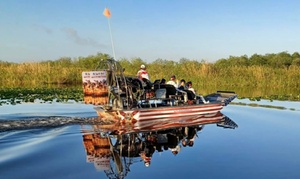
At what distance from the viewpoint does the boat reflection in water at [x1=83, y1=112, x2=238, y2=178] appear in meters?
8.10

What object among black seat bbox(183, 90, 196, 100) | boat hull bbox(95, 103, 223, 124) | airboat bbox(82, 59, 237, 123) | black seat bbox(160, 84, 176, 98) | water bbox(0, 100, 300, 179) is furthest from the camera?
black seat bbox(183, 90, 196, 100)

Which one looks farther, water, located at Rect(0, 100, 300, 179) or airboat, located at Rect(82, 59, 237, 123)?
airboat, located at Rect(82, 59, 237, 123)

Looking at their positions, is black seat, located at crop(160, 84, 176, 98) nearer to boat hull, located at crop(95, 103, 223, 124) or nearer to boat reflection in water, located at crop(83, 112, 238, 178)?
boat hull, located at crop(95, 103, 223, 124)

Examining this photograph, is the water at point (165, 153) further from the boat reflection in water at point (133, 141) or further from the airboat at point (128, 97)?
the airboat at point (128, 97)

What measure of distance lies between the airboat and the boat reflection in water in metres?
0.34

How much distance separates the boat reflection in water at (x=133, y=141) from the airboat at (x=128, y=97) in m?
0.34

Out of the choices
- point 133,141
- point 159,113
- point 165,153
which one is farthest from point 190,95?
point 165,153

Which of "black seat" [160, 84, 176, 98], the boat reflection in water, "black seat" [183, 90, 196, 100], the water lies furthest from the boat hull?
the water

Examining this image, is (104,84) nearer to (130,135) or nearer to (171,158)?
(130,135)

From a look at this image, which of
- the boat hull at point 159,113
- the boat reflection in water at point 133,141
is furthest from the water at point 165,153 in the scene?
the boat hull at point 159,113

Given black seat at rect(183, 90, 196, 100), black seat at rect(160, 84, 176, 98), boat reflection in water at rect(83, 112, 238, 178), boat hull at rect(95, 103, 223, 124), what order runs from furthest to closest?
black seat at rect(183, 90, 196, 100) → black seat at rect(160, 84, 176, 98) → boat hull at rect(95, 103, 223, 124) → boat reflection in water at rect(83, 112, 238, 178)

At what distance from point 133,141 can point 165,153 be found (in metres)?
1.56

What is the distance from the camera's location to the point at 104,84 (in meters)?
12.3

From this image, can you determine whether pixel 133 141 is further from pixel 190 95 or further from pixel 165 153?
pixel 190 95
